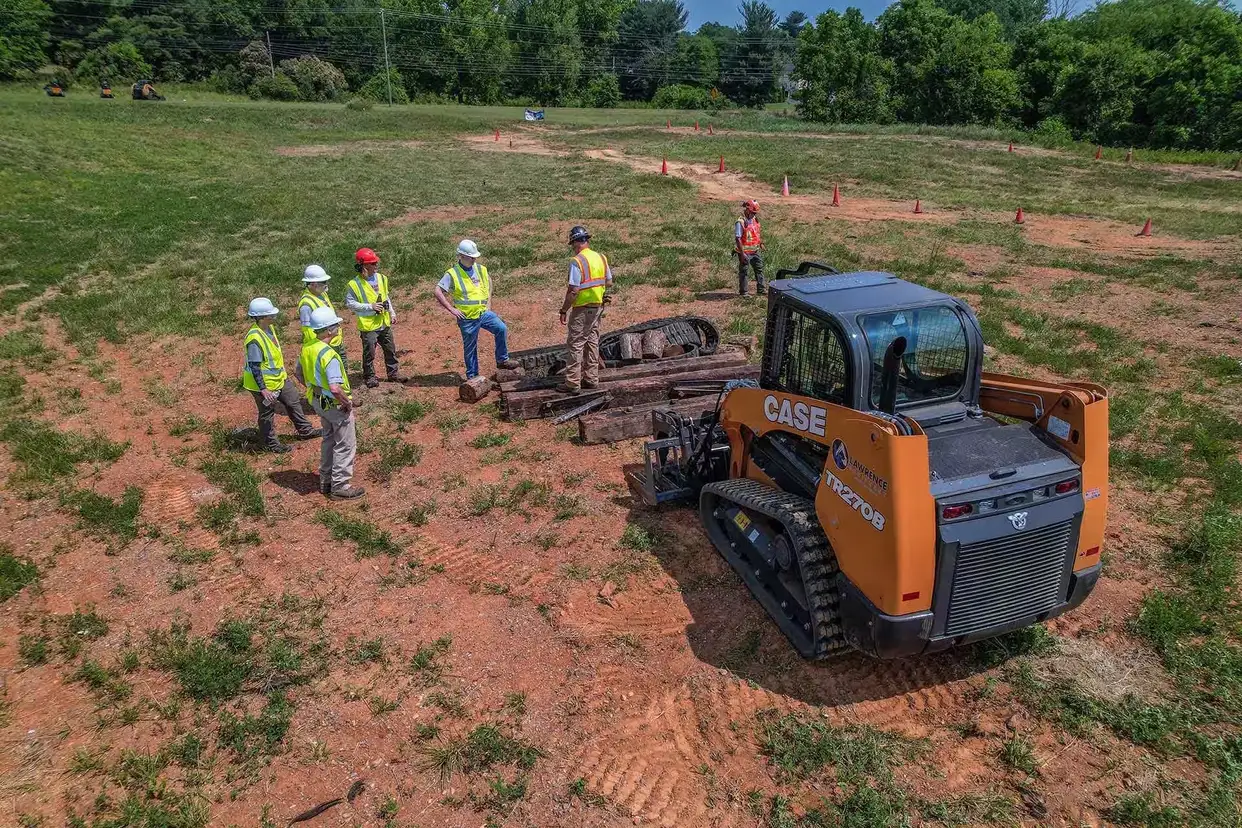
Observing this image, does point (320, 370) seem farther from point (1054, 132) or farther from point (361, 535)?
point (1054, 132)

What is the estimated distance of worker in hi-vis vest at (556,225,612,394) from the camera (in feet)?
29.1

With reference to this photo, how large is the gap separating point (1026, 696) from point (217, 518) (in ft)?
23.9

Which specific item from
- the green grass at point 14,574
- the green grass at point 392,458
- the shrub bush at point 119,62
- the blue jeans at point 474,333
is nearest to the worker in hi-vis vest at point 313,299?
the green grass at point 392,458

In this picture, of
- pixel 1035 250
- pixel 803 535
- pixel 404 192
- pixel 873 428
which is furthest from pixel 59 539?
pixel 404 192

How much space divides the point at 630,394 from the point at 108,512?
5891 millimetres

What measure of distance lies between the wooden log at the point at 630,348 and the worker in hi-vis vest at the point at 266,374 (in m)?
4.33

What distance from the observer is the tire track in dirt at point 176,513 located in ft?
23.9

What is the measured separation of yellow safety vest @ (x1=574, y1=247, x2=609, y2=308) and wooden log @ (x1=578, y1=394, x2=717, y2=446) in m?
1.38

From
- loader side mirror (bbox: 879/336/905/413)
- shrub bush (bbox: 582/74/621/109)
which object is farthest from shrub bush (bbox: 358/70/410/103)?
loader side mirror (bbox: 879/336/905/413)

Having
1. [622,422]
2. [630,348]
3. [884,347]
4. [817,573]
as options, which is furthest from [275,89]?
[817,573]

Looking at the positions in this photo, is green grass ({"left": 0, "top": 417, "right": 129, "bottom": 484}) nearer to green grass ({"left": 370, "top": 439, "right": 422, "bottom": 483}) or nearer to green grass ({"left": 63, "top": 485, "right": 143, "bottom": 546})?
green grass ({"left": 63, "top": 485, "right": 143, "bottom": 546})

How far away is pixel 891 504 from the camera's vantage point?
438 cm

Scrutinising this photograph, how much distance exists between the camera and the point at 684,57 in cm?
9338

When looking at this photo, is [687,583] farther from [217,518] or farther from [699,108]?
[699,108]
